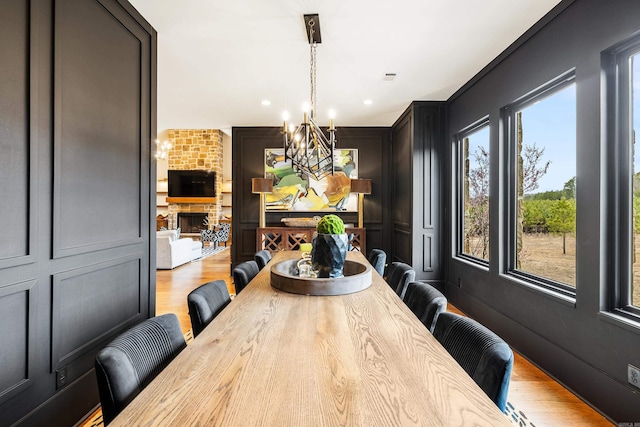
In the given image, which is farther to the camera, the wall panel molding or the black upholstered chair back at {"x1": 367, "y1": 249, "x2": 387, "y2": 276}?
the black upholstered chair back at {"x1": 367, "y1": 249, "x2": 387, "y2": 276}

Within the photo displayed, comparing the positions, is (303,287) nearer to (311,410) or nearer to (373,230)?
(311,410)

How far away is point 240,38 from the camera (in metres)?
2.77

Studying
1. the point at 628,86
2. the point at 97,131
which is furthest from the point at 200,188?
the point at 628,86

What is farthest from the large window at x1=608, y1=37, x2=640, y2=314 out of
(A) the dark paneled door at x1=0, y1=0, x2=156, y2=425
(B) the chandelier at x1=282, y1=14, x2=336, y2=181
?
(A) the dark paneled door at x1=0, y1=0, x2=156, y2=425

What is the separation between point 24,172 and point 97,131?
60cm

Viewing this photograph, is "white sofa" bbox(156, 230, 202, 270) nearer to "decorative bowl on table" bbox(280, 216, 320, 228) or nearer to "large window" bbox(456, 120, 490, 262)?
"decorative bowl on table" bbox(280, 216, 320, 228)

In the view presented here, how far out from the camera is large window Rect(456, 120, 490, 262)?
3.63 metres

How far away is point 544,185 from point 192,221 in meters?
10.1

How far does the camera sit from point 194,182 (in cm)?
1038

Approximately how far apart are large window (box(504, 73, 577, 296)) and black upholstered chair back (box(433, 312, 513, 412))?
1.61 m

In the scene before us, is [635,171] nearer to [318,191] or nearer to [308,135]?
[308,135]

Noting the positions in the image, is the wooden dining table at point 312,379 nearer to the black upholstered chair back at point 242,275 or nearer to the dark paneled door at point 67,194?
the black upholstered chair back at point 242,275

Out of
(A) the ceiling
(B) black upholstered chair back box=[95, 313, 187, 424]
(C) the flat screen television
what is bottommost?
(B) black upholstered chair back box=[95, 313, 187, 424]

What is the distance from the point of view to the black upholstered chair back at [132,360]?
0.95m
